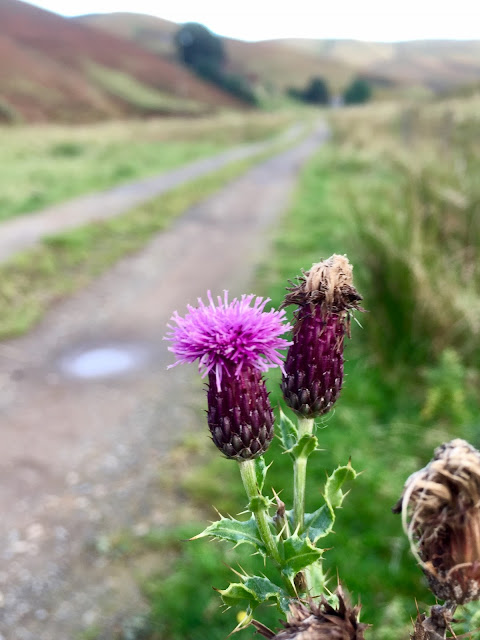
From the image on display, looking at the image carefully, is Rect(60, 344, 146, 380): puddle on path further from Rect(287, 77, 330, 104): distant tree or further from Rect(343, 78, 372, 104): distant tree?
Rect(287, 77, 330, 104): distant tree

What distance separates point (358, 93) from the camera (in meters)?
86.5

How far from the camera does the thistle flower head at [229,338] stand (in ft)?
4.40

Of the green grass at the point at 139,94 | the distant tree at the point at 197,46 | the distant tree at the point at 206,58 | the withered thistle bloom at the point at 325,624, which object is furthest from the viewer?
the distant tree at the point at 197,46

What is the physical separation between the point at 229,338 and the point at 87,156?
25.5 m

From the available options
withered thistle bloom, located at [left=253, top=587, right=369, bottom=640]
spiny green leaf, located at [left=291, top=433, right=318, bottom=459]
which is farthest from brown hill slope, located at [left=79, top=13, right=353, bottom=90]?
withered thistle bloom, located at [left=253, top=587, right=369, bottom=640]

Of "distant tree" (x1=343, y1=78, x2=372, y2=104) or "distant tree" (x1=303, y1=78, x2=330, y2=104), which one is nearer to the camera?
"distant tree" (x1=343, y1=78, x2=372, y2=104)

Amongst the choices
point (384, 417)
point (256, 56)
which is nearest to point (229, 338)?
point (384, 417)

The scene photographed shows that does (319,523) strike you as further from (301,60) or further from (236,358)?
(301,60)

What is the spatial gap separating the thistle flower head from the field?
1.94m

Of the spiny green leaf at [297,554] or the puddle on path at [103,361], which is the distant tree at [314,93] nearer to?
the puddle on path at [103,361]

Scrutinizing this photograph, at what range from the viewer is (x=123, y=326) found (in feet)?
28.1

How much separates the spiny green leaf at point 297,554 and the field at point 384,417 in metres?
1.91

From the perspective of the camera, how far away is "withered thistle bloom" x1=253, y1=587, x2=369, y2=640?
0.88 m

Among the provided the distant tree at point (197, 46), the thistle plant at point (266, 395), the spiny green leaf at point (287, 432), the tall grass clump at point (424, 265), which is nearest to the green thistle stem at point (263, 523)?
the thistle plant at point (266, 395)
